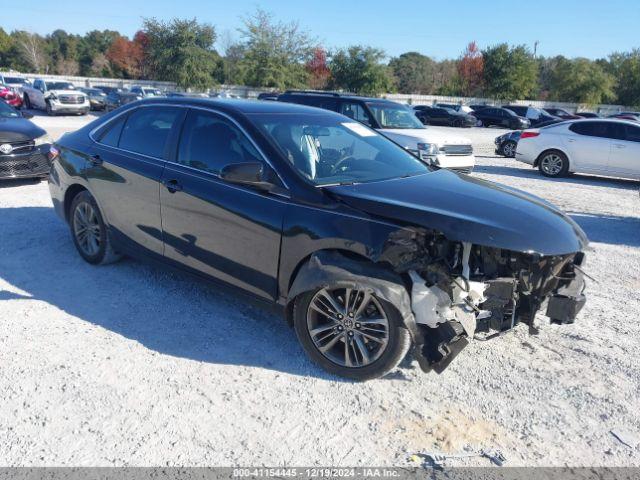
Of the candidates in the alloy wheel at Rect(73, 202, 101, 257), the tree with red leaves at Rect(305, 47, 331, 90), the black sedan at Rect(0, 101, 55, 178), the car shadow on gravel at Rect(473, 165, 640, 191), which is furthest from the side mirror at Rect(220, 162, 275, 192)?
the tree with red leaves at Rect(305, 47, 331, 90)

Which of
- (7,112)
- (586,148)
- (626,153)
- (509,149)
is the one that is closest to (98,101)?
(7,112)

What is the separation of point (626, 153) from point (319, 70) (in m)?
50.8

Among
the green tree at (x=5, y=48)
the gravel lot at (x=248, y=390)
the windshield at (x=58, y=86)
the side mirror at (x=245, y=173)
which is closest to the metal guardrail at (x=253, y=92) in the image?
the windshield at (x=58, y=86)

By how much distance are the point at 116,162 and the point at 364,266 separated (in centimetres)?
280

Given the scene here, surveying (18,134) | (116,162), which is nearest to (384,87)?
(18,134)

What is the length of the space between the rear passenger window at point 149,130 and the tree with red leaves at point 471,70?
65496mm

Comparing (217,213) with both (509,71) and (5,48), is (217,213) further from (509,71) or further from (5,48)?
(5,48)

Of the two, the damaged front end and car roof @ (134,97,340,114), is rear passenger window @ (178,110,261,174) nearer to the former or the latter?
car roof @ (134,97,340,114)

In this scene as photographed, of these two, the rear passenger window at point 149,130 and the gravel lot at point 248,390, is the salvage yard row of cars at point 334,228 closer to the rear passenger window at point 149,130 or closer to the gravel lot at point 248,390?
the rear passenger window at point 149,130

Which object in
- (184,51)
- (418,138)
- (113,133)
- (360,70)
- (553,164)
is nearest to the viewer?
(113,133)

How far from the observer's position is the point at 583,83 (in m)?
59.2

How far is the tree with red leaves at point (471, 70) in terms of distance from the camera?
66.4m

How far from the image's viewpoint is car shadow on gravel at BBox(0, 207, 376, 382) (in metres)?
3.91

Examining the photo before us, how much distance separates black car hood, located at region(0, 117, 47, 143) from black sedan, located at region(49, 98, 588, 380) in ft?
17.4
